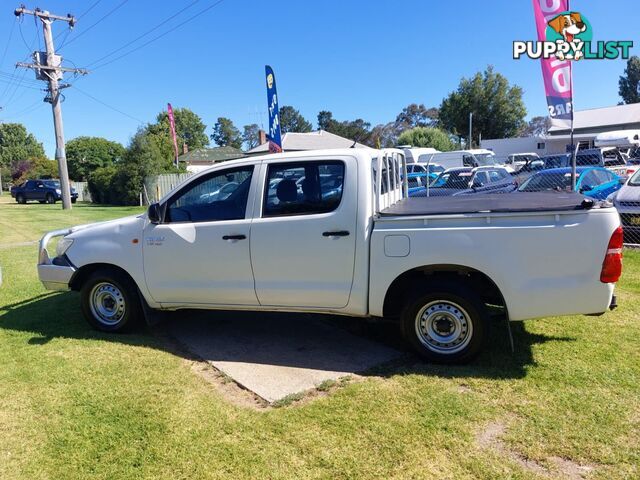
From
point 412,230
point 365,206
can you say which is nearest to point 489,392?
point 412,230

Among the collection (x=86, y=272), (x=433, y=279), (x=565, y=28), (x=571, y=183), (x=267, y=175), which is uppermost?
(x=565, y=28)

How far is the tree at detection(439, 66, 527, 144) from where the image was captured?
5575cm

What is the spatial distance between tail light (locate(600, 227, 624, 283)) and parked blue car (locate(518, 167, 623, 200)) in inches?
341

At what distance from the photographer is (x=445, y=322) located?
4.36m

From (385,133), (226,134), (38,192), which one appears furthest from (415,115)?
(38,192)

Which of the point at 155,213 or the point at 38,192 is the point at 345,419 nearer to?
the point at 155,213

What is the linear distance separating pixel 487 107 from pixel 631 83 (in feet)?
115

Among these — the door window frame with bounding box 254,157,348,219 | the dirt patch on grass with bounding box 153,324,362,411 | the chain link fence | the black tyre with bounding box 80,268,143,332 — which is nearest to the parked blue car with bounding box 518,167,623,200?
the chain link fence

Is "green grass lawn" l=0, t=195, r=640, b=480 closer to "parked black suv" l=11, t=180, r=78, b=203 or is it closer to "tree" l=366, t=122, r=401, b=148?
"parked black suv" l=11, t=180, r=78, b=203

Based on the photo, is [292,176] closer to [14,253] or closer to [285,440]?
[285,440]

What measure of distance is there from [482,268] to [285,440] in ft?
6.85

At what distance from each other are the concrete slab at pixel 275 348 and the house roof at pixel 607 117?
43.8 meters

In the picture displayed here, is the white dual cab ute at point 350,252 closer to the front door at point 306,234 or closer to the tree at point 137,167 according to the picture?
the front door at point 306,234

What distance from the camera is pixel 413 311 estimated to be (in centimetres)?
434
